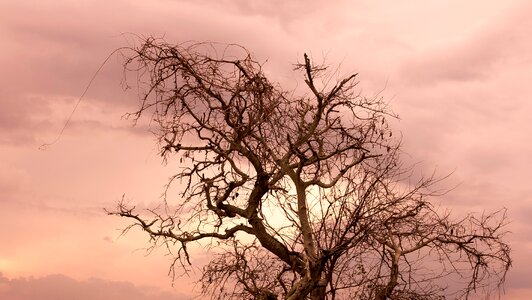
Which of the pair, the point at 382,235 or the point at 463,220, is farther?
the point at 463,220

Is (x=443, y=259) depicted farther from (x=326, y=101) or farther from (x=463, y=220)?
(x=326, y=101)

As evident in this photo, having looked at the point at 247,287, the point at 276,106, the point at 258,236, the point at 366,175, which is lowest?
the point at 247,287

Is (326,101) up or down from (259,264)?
up

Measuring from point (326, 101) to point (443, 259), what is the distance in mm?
3486

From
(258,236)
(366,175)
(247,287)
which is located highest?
(366,175)

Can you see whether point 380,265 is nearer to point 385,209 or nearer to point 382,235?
point 382,235

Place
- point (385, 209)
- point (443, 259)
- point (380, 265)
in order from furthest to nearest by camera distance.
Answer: point (443, 259)
point (380, 265)
point (385, 209)

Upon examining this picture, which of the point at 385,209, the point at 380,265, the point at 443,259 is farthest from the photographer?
the point at 443,259

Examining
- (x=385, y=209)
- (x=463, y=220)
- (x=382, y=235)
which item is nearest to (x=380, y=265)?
(x=382, y=235)

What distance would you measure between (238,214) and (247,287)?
119 cm

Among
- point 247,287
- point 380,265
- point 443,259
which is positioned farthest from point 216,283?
point 443,259

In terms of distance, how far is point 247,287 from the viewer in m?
12.5

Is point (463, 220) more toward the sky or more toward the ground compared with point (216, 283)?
more toward the sky

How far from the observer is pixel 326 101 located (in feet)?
42.1
